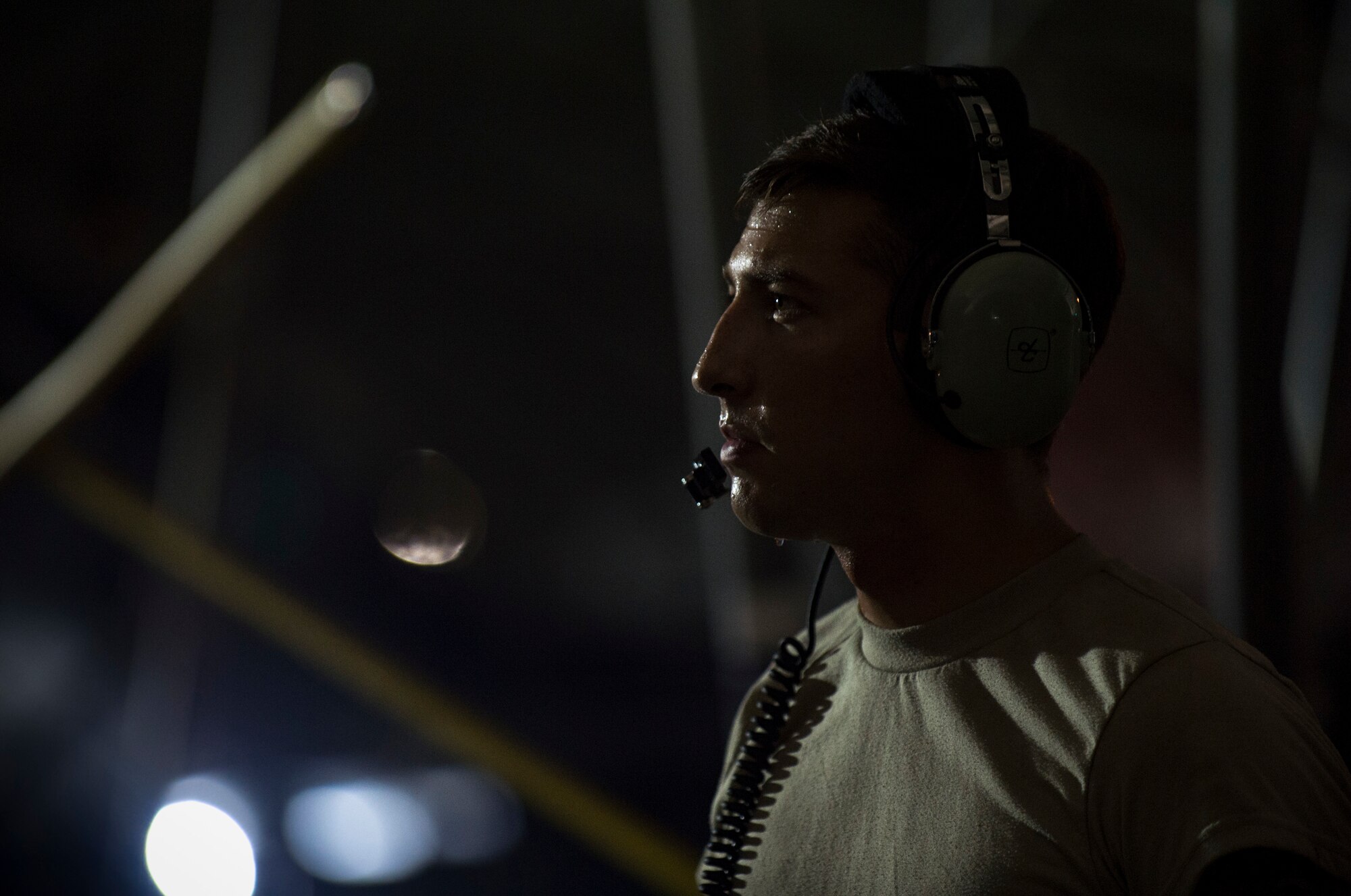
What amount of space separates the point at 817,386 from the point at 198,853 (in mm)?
2334

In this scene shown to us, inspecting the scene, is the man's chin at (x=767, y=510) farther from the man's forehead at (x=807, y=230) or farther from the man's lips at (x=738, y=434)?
the man's forehead at (x=807, y=230)

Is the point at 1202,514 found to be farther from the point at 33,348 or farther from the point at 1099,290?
the point at 33,348

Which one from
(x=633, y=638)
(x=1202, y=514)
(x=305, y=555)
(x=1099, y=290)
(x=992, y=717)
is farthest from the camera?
(x=633, y=638)

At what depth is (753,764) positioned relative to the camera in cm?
119

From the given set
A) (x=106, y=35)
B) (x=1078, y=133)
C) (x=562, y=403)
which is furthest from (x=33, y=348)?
(x=1078, y=133)

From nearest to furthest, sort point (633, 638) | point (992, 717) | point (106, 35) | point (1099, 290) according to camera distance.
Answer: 1. point (992, 717)
2. point (1099, 290)
3. point (106, 35)
4. point (633, 638)

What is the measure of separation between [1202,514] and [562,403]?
11.8ft

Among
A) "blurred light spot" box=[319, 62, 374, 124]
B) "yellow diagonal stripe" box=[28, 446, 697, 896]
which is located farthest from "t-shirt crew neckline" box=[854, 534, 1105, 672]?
"yellow diagonal stripe" box=[28, 446, 697, 896]

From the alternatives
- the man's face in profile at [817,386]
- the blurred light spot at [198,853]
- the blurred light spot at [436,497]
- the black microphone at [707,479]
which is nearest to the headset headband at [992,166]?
the man's face in profile at [817,386]

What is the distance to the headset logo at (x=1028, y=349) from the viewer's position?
0.98 meters

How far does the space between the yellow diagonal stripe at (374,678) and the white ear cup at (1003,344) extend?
2.76 meters

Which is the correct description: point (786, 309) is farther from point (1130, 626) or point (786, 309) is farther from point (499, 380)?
point (499, 380)

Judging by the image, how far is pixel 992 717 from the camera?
0.97 meters

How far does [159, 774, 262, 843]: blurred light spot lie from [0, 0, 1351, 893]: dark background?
2.5 inches
